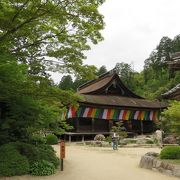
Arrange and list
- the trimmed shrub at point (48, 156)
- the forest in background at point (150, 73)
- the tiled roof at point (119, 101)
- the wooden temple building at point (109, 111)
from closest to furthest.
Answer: the trimmed shrub at point (48, 156)
the wooden temple building at point (109, 111)
the tiled roof at point (119, 101)
the forest in background at point (150, 73)

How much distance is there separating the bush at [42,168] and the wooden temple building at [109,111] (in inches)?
799

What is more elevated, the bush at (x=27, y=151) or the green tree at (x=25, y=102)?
the green tree at (x=25, y=102)

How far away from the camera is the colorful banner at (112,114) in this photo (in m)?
35.8

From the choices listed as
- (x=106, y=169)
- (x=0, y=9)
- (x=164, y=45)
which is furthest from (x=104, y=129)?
(x=164, y=45)

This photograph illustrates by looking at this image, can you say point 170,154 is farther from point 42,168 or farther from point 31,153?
point 31,153

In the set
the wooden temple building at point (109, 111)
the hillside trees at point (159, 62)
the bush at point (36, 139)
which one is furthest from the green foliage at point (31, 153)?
the hillside trees at point (159, 62)

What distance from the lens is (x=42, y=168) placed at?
44.2 ft

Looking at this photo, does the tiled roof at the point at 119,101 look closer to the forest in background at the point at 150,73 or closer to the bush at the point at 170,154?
the bush at the point at 170,154

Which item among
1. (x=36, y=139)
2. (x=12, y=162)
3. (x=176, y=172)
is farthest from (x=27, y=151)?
(x=176, y=172)

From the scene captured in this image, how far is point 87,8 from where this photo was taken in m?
11.5

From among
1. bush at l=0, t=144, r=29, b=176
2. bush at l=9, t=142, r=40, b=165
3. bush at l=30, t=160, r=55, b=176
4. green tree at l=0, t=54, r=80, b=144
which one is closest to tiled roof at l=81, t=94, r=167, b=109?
green tree at l=0, t=54, r=80, b=144

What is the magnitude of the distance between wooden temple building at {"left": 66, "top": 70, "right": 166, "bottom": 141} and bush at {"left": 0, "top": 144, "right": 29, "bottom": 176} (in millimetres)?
20902

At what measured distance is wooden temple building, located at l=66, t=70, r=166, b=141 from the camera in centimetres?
3638

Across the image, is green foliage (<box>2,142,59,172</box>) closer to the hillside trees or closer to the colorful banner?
the colorful banner
